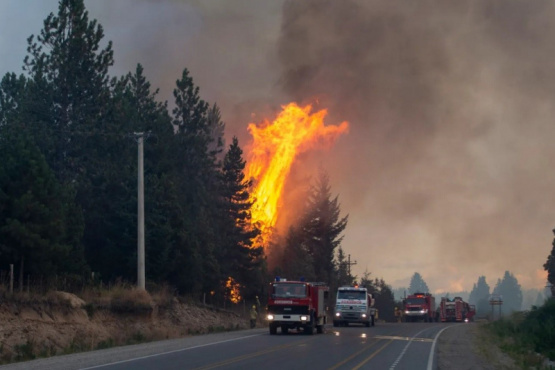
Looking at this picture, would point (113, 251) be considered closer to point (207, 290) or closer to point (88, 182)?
point (88, 182)

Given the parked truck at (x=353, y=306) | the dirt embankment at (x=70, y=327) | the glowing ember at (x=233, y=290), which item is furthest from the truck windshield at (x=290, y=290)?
the glowing ember at (x=233, y=290)

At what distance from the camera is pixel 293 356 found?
2770 centimetres

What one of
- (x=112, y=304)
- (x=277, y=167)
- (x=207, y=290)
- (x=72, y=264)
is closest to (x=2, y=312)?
(x=112, y=304)

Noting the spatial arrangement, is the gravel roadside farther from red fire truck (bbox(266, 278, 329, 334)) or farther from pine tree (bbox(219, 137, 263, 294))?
pine tree (bbox(219, 137, 263, 294))

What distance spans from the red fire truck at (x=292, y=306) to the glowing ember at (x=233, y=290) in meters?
32.0

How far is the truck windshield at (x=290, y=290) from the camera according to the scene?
4216cm

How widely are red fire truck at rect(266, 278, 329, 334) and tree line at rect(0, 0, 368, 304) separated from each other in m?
11.4

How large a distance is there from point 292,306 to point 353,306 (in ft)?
45.9

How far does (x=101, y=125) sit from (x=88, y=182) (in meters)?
5.22

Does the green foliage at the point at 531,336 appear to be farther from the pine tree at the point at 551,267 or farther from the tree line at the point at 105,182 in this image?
the pine tree at the point at 551,267

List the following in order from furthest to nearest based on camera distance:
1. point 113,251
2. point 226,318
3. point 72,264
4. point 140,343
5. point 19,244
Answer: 1. point 226,318
2. point 113,251
3. point 72,264
4. point 19,244
5. point 140,343

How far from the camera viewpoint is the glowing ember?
74625 millimetres

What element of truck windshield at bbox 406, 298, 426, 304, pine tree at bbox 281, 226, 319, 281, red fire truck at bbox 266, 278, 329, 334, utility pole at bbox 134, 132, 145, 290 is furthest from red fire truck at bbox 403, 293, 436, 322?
utility pole at bbox 134, 132, 145, 290

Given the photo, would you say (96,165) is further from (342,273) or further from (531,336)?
(342,273)
